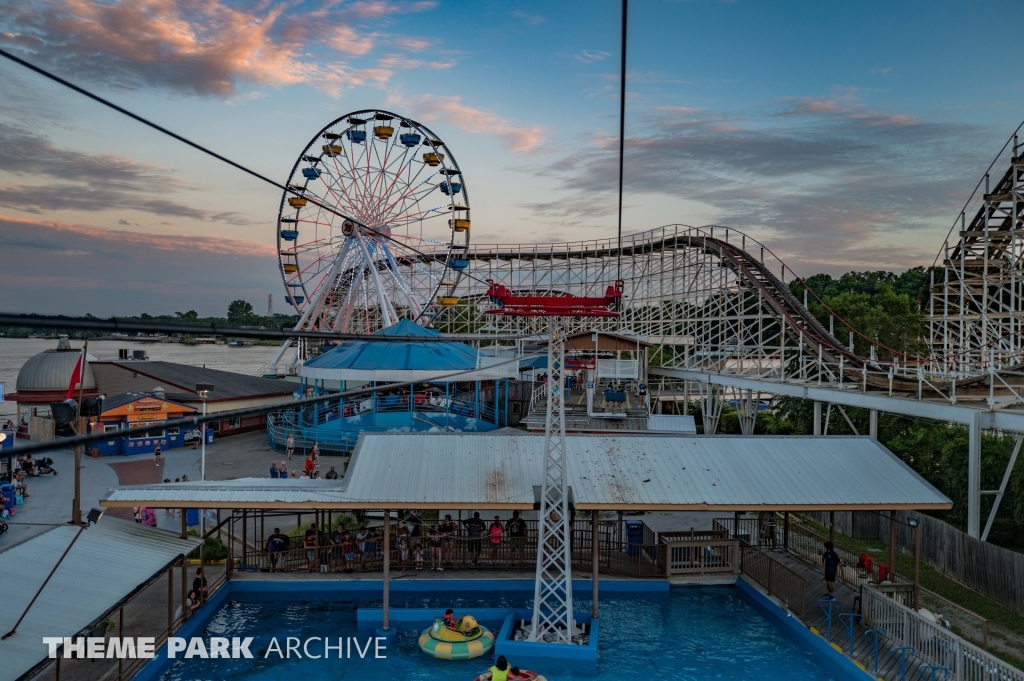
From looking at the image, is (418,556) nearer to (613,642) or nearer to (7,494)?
(613,642)

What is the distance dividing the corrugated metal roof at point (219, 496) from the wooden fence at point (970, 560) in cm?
1090

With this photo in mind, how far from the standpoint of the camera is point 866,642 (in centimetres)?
1220

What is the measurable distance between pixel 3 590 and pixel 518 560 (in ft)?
30.6

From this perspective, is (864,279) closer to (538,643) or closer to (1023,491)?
(1023,491)

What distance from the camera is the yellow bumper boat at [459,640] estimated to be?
1243cm

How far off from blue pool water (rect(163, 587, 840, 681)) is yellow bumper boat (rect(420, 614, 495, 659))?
0.14m

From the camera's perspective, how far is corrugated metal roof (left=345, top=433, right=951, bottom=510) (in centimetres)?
1341

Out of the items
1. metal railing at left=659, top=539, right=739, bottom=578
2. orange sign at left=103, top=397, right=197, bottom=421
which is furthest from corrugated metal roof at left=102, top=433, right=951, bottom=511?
orange sign at left=103, top=397, right=197, bottom=421

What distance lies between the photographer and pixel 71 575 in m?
10.4

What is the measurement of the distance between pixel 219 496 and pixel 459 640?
15.8 ft

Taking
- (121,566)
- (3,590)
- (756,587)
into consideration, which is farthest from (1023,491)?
(3,590)

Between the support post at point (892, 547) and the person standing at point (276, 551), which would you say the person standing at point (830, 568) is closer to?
the support post at point (892, 547)

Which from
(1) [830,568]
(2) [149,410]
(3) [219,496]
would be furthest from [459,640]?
(2) [149,410]

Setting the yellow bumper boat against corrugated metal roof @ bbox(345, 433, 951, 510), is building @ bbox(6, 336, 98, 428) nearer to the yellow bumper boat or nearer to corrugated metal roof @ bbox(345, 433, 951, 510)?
corrugated metal roof @ bbox(345, 433, 951, 510)
